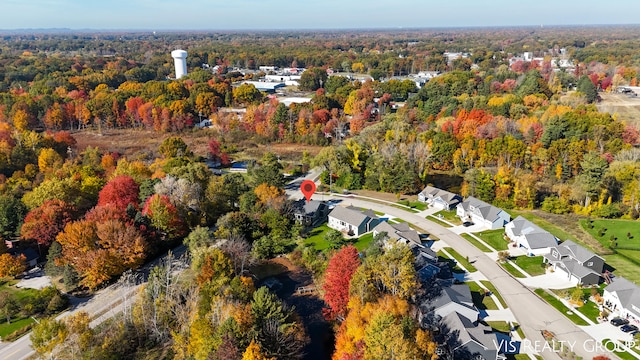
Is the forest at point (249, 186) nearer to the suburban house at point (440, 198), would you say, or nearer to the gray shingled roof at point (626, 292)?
the suburban house at point (440, 198)

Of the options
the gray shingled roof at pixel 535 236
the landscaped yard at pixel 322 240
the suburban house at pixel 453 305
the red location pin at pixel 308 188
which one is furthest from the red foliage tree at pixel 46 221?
the gray shingled roof at pixel 535 236

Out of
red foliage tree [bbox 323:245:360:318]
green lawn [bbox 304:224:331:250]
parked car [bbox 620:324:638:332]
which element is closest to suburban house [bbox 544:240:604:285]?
parked car [bbox 620:324:638:332]

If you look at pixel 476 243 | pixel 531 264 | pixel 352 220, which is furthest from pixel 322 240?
pixel 531 264

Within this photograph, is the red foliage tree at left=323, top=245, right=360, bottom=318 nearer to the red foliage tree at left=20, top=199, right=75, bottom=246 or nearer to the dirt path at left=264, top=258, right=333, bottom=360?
the dirt path at left=264, top=258, right=333, bottom=360

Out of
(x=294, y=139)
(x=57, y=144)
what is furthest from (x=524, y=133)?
(x=57, y=144)

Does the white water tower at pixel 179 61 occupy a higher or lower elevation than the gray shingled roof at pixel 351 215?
higher

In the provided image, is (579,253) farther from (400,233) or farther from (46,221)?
(46,221)

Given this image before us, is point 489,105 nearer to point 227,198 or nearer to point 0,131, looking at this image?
point 227,198
